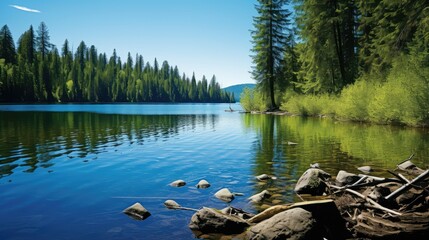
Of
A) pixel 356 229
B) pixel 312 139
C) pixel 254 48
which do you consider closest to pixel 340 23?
pixel 254 48

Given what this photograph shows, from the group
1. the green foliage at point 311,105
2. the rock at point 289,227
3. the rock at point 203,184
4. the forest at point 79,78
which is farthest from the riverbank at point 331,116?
the forest at point 79,78

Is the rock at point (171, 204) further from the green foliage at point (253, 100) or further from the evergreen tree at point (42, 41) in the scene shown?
the evergreen tree at point (42, 41)

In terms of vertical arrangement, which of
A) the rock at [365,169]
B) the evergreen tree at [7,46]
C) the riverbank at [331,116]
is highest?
the evergreen tree at [7,46]

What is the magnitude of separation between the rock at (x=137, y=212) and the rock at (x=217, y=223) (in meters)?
1.27

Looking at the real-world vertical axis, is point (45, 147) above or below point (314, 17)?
below

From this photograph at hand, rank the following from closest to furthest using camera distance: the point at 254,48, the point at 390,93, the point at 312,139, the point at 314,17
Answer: the point at 312,139 → the point at 390,93 → the point at 314,17 → the point at 254,48

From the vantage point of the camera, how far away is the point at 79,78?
115438 millimetres

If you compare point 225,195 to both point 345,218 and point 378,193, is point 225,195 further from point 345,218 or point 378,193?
point 378,193

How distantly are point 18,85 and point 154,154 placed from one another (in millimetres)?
85847

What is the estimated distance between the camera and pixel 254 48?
52.0 m

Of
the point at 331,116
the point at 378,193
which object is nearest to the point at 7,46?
the point at 331,116

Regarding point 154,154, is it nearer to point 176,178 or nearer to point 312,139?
point 176,178

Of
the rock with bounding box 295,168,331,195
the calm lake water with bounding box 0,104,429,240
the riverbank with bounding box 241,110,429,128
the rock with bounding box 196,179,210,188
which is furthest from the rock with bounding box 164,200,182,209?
the riverbank with bounding box 241,110,429,128

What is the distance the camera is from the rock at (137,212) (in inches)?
293
